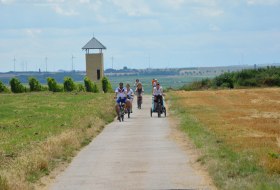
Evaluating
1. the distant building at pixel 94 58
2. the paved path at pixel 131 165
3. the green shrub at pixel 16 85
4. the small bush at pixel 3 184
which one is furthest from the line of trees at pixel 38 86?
the small bush at pixel 3 184

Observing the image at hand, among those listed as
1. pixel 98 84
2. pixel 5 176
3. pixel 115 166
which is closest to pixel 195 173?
pixel 115 166

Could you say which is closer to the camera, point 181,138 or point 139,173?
point 139,173

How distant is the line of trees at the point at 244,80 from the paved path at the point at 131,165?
56008mm

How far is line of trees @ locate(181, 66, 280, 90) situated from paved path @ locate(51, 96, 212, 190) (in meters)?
56.0

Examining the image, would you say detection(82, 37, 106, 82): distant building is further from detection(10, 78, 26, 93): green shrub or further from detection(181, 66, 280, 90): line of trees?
detection(10, 78, 26, 93): green shrub

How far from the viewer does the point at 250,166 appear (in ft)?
51.3

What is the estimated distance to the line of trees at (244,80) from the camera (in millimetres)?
81812

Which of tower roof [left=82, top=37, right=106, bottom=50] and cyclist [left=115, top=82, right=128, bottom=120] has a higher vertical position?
tower roof [left=82, top=37, right=106, bottom=50]

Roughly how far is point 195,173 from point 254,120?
15636 millimetres

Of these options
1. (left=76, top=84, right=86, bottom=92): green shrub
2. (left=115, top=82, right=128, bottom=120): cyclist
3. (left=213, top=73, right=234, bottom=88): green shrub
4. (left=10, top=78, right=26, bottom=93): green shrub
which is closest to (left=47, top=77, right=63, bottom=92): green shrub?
(left=76, top=84, right=86, bottom=92): green shrub

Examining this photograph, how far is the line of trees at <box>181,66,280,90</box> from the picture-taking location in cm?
8181

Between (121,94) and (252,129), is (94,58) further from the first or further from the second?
(252,129)

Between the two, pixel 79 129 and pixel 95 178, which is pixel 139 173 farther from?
pixel 79 129

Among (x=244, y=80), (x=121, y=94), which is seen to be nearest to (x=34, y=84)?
(x=244, y=80)
